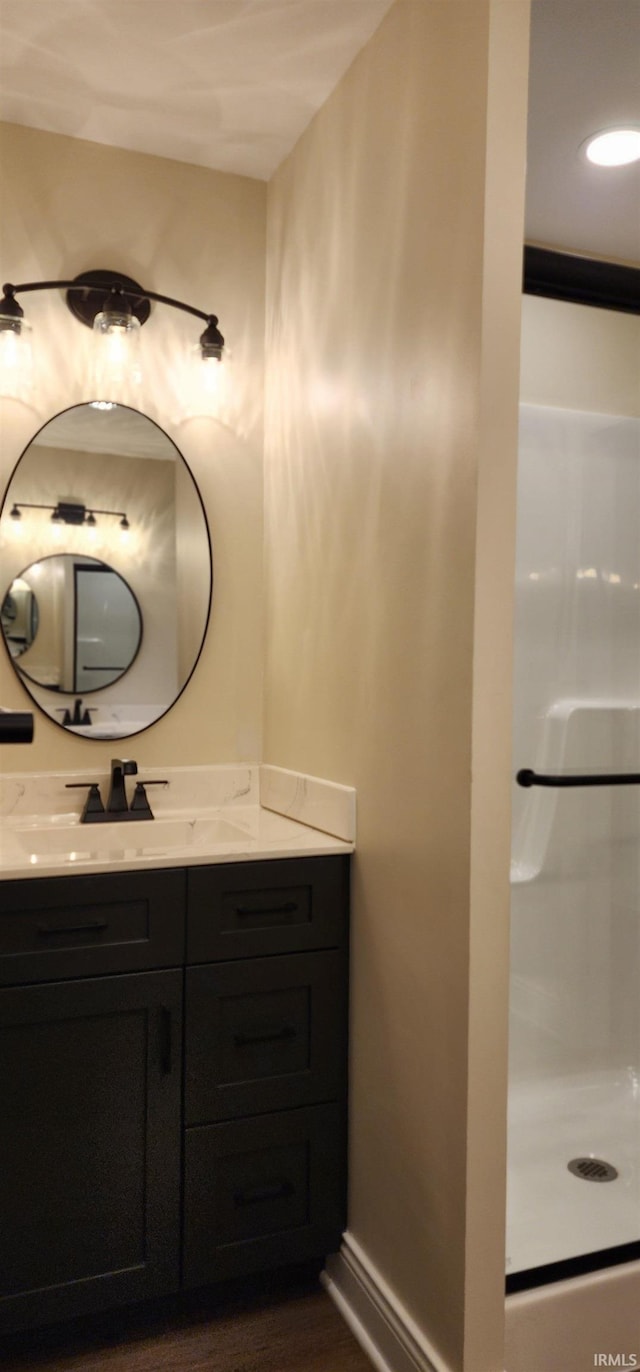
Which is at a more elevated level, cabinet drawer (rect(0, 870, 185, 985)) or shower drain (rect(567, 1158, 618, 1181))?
cabinet drawer (rect(0, 870, 185, 985))

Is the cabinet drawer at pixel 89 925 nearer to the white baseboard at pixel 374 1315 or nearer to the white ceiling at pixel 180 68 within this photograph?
the white baseboard at pixel 374 1315

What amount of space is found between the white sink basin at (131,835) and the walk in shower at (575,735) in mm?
859

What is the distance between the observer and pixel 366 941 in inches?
72.9

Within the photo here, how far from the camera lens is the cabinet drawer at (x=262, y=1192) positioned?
177cm

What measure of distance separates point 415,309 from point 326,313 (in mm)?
475

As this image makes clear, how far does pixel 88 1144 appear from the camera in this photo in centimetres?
169

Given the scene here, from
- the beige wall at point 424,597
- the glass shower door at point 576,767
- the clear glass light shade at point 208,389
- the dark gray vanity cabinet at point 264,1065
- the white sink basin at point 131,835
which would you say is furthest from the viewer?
the glass shower door at point 576,767

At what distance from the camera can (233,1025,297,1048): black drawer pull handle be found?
1.81m

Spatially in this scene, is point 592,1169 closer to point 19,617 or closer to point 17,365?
point 19,617

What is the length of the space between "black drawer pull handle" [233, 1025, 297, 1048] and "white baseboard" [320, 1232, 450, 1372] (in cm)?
43

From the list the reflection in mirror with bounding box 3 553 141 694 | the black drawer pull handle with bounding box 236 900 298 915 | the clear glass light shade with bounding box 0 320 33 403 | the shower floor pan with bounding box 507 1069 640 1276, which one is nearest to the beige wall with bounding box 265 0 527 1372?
the black drawer pull handle with bounding box 236 900 298 915

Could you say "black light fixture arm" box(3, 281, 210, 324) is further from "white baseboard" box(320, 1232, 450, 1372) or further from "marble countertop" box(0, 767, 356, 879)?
"white baseboard" box(320, 1232, 450, 1372)

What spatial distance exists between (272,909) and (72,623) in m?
0.90

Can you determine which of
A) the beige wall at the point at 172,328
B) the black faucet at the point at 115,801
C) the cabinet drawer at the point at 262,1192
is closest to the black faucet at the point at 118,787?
the black faucet at the point at 115,801
